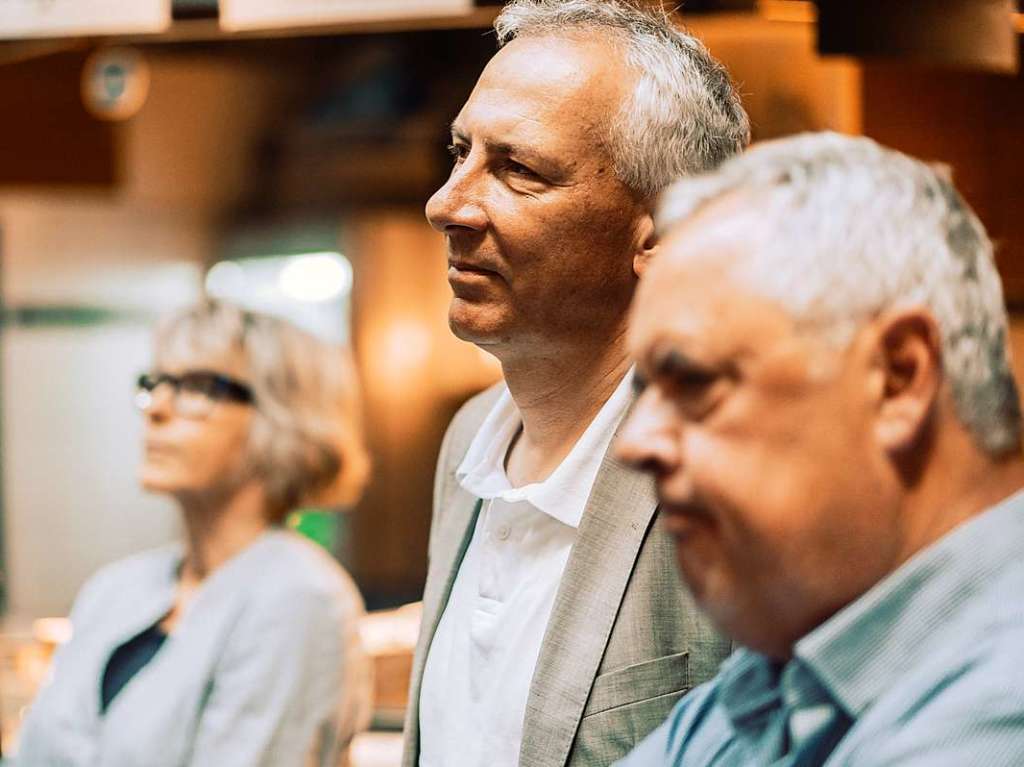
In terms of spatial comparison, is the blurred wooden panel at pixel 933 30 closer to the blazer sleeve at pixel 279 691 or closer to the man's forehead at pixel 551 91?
the man's forehead at pixel 551 91

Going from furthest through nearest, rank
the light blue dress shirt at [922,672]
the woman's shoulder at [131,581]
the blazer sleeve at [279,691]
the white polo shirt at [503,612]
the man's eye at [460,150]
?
the woman's shoulder at [131,581], the blazer sleeve at [279,691], the man's eye at [460,150], the white polo shirt at [503,612], the light blue dress shirt at [922,672]

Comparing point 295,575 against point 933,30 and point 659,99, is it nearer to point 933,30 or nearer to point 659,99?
point 659,99

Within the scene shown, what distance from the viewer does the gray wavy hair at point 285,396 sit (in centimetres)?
324

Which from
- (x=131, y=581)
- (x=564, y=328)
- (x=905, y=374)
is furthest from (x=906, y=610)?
(x=131, y=581)

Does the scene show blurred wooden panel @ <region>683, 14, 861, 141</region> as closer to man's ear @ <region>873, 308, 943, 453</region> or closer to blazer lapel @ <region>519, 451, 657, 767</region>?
blazer lapel @ <region>519, 451, 657, 767</region>

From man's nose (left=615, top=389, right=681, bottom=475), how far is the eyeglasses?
2.30 meters

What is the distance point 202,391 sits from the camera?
3.26 metres

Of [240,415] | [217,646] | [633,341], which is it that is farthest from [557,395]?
[240,415]

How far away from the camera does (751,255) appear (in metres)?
1.02

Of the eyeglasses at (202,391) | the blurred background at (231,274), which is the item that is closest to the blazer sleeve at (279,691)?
the eyeglasses at (202,391)

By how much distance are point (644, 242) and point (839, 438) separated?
875mm

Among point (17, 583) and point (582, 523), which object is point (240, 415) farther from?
point (17, 583)

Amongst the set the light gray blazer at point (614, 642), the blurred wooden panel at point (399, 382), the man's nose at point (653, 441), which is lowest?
the blurred wooden panel at point (399, 382)

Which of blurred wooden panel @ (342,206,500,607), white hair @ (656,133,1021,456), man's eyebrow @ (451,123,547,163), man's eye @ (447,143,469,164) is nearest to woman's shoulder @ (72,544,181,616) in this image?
man's eye @ (447,143,469,164)
